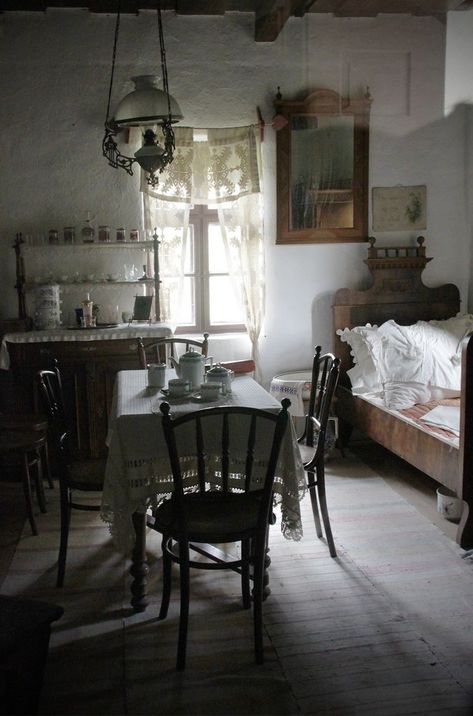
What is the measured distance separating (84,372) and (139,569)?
1958 mm

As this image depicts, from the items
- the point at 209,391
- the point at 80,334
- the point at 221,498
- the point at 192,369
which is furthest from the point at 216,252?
the point at 221,498

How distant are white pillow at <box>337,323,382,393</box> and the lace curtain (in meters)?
0.87

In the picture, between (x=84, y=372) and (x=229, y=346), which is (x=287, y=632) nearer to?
(x=84, y=372)

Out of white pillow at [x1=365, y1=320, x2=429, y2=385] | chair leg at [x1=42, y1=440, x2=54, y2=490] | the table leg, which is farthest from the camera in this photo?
white pillow at [x1=365, y1=320, x2=429, y2=385]

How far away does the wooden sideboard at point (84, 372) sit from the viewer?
433cm

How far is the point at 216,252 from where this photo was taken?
5.13m

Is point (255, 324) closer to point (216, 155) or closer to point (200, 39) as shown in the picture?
point (216, 155)

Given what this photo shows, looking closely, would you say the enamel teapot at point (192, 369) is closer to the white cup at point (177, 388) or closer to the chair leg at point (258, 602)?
the white cup at point (177, 388)

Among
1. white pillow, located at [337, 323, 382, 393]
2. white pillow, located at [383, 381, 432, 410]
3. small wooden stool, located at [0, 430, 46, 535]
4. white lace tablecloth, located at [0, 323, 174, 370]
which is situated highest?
white lace tablecloth, located at [0, 323, 174, 370]

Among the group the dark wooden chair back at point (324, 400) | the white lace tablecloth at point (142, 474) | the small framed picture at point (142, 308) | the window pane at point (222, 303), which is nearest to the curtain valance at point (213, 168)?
the window pane at point (222, 303)

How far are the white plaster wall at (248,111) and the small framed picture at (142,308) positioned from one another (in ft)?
1.96

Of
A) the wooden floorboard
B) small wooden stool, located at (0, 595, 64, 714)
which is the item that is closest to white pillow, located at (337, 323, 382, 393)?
the wooden floorboard

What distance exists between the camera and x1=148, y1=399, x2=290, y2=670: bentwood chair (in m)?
2.30

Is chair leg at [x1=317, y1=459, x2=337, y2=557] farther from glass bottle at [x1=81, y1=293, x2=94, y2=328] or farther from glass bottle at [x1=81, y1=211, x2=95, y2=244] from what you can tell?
glass bottle at [x1=81, y1=211, x2=95, y2=244]
